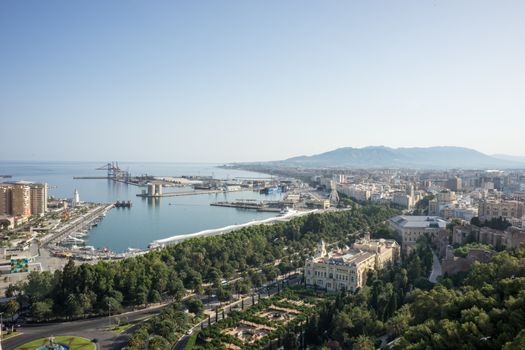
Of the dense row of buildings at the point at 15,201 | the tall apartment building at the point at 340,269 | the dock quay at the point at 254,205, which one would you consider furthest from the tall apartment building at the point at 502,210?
the dense row of buildings at the point at 15,201

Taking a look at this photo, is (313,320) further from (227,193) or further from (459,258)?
(227,193)

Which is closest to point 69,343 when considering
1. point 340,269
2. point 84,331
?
point 84,331

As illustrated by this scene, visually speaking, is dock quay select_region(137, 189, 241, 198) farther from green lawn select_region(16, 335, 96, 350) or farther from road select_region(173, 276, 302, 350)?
green lawn select_region(16, 335, 96, 350)

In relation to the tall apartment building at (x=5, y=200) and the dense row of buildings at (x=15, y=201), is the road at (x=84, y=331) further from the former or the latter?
the tall apartment building at (x=5, y=200)

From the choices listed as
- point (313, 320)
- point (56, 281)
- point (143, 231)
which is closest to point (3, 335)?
point (56, 281)

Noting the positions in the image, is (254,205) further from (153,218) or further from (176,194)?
(176,194)

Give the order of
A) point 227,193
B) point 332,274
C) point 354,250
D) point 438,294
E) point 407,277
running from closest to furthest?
point 438,294 → point 407,277 → point 332,274 → point 354,250 → point 227,193
